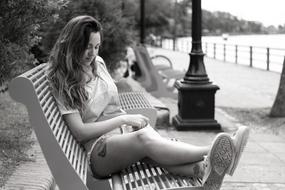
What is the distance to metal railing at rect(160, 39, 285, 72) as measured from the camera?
63.6ft

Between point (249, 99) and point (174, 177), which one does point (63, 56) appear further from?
point (249, 99)

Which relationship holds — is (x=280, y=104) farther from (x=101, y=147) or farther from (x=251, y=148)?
(x=101, y=147)

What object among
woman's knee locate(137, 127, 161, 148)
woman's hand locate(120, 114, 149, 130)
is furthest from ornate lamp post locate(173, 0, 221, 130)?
woman's knee locate(137, 127, 161, 148)

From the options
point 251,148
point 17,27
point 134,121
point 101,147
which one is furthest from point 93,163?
point 251,148

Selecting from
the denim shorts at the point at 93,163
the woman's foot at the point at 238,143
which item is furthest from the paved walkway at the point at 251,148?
the woman's foot at the point at 238,143

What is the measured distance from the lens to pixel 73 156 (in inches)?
112

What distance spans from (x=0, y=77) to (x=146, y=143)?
2.12 metres

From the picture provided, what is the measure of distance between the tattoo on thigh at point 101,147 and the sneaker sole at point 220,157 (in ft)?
2.24

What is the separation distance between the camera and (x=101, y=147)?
3.07 meters

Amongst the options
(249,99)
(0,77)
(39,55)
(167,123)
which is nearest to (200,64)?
(167,123)

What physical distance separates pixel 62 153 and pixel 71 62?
76cm

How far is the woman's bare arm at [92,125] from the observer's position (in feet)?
10.1

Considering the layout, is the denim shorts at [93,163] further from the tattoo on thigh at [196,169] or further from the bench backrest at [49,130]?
the tattoo on thigh at [196,169]

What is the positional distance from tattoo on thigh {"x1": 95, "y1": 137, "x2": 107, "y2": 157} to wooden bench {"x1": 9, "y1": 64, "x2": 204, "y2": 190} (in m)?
0.11
